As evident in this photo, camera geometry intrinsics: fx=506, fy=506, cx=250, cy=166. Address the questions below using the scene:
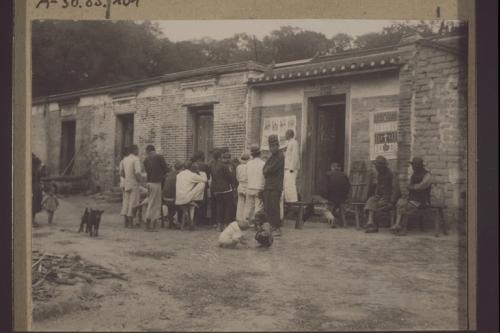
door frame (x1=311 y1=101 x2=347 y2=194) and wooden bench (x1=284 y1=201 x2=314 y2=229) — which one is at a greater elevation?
door frame (x1=311 y1=101 x2=347 y2=194)

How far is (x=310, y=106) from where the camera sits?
367cm

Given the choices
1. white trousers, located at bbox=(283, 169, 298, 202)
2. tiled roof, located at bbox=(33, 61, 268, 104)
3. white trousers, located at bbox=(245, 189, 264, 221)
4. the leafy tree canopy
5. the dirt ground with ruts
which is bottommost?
the dirt ground with ruts

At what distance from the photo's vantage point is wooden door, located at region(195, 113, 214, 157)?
3545 mm

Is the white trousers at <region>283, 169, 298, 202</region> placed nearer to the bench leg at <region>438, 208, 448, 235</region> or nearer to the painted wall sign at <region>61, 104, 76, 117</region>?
the bench leg at <region>438, 208, 448, 235</region>

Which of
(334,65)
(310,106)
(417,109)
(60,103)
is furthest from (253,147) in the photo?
(60,103)

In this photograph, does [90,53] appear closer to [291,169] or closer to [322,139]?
[291,169]

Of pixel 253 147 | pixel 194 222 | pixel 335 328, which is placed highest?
pixel 253 147

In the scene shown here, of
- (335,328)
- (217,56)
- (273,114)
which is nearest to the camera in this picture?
(335,328)

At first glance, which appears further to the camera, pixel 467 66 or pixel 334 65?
pixel 334 65

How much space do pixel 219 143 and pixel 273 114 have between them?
1.49 feet

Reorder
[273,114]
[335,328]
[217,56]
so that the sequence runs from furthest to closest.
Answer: [273,114], [217,56], [335,328]

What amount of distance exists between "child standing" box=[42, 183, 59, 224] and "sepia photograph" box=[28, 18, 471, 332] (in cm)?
1

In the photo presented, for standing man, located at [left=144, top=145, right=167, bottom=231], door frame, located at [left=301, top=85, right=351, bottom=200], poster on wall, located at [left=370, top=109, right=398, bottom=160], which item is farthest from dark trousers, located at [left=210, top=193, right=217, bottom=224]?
poster on wall, located at [left=370, top=109, right=398, bottom=160]

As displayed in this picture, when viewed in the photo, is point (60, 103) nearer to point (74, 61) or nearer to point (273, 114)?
point (74, 61)
